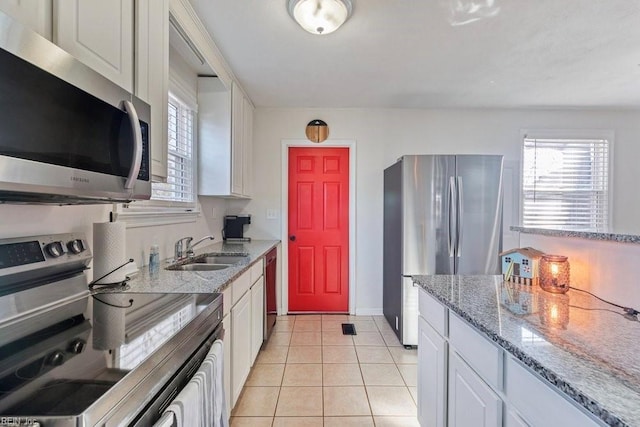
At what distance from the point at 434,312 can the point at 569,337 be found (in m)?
0.64

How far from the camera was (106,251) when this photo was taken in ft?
4.67

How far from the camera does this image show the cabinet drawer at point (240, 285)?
1754mm

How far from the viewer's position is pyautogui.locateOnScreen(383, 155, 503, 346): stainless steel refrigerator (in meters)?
2.79

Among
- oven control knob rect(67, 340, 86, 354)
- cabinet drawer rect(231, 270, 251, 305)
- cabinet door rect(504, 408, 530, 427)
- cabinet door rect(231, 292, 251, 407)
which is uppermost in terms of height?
oven control knob rect(67, 340, 86, 354)

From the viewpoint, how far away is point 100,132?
96cm

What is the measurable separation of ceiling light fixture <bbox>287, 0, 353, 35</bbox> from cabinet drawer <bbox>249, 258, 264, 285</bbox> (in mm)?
1606

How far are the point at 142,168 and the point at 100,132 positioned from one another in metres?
0.25

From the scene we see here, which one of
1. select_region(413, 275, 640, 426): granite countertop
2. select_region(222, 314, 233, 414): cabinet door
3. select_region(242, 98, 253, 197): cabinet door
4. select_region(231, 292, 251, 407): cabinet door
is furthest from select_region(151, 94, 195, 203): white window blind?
select_region(413, 275, 640, 426): granite countertop

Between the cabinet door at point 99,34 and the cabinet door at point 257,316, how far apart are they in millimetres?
1567

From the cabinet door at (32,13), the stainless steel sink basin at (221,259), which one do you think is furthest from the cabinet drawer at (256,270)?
the cabinet door at (32,13)

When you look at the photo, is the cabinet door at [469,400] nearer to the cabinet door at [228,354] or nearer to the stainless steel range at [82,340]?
the stainless steel range at [82,340]

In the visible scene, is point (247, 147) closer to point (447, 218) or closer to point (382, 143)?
point (382, 143)

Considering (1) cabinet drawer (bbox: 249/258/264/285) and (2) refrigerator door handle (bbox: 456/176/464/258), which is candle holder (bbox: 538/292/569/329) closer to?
(2) refrigerator door handle (bbox: 456/176/464/258)

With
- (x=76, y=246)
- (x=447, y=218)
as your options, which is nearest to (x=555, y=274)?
(x=447, y=218)
